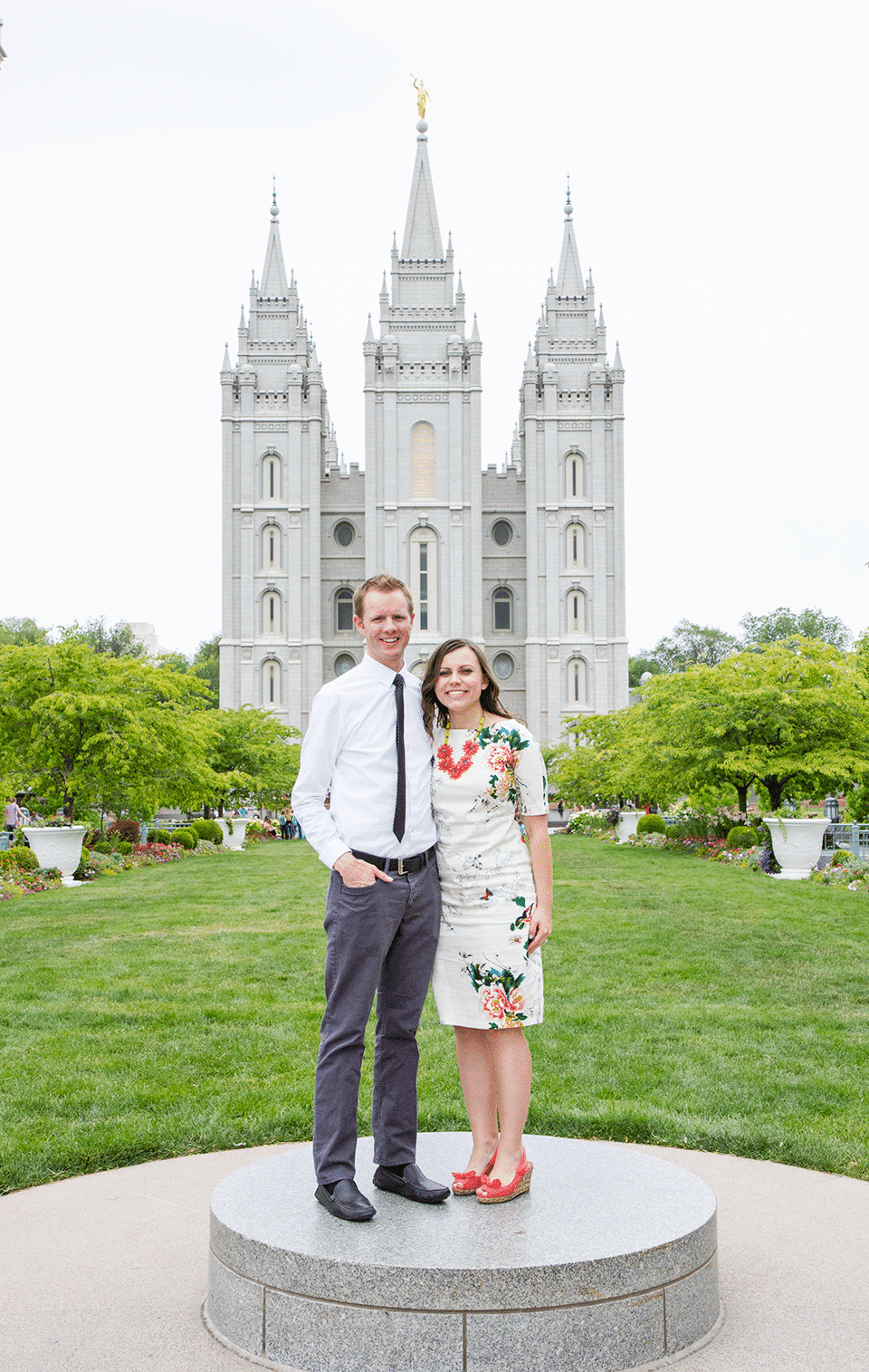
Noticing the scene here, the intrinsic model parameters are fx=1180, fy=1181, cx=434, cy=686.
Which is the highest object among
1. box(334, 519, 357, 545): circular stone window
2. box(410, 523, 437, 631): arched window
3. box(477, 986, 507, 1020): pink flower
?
box(334, 519, 357, 545): circular stone window

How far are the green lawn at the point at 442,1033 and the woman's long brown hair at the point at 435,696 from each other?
223cm

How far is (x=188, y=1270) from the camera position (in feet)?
11.5

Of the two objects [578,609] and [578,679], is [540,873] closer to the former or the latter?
[578,679]

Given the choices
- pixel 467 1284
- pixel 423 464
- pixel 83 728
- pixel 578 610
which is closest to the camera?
pixel 467 1284

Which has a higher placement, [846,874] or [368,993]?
[368,993]

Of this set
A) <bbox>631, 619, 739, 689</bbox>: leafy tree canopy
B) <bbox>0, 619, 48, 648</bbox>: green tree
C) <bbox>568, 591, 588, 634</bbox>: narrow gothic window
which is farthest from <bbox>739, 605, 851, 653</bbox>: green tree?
<bbox>0, 619, 48, 648</bbox>: green tree

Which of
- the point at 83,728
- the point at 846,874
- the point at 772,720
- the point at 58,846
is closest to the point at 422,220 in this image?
the point at 772,720

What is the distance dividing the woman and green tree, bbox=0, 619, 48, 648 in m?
55.3

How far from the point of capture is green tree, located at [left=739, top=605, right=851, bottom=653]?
2842 inches

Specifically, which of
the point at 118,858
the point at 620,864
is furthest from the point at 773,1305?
the point at 118,858

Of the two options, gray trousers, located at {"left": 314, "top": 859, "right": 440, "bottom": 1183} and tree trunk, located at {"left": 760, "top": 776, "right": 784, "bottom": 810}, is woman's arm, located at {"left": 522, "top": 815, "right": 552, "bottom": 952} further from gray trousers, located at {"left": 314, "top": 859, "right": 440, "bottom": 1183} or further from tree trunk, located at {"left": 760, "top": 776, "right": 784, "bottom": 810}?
tree trunk, located at {"left": 760, "top": 776, "right": 784, "bottom": 810}

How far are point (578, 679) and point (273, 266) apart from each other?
24476 millimetres

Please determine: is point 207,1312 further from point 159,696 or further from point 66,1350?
point 159,696

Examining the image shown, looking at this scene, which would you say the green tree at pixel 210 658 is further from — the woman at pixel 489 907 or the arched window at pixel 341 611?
the woman at pixel 489 907
